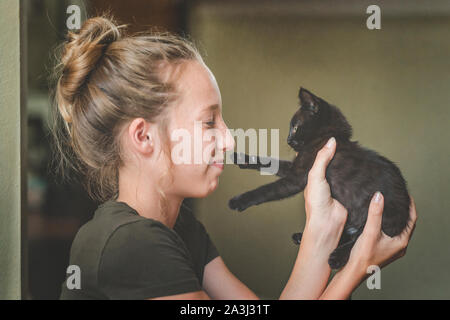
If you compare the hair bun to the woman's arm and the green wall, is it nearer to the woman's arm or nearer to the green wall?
the green wall

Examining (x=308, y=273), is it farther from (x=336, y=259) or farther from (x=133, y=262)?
(x=133, y=262)

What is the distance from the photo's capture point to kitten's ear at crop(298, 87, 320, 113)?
123cm

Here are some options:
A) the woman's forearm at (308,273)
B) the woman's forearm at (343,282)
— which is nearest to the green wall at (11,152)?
the woman's forearm at (308,273)

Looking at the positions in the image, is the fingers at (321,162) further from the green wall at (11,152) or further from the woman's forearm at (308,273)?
the green wall at (11,152)

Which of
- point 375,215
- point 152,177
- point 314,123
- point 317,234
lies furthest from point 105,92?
point 375,215

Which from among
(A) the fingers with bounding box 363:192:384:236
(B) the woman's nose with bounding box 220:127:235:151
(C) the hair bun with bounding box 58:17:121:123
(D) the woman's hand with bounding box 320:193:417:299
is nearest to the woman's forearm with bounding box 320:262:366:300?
(D) the woman's hand with bounding box 320:193:417:299

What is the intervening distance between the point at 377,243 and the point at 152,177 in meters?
0.64

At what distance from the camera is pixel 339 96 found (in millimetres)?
1228

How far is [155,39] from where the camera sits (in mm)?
1210

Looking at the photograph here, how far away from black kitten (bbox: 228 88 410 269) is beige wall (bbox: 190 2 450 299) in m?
0.03

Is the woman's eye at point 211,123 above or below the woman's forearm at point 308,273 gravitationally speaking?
above

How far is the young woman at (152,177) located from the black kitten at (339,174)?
0.02 metres

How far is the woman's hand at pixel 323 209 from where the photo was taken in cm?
119

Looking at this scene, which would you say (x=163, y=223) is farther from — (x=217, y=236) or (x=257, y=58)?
(x=257, y=58)
